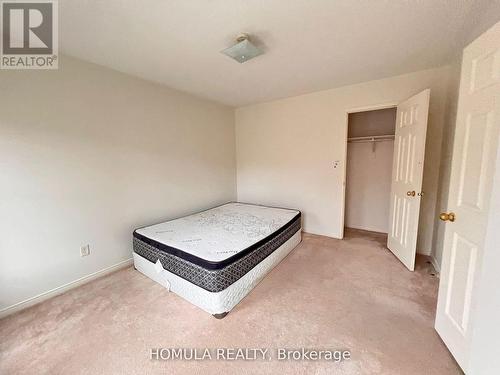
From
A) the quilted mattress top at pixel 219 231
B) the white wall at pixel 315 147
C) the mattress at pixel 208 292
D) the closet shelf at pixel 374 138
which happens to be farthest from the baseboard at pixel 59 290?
the closet shelf at pixel 374 138

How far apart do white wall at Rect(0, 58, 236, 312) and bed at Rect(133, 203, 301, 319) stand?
482 millimetres

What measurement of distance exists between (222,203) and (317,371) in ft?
10.3

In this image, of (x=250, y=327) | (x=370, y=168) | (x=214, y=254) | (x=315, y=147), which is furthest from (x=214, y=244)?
(x=370, y=168)

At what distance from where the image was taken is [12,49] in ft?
5.82

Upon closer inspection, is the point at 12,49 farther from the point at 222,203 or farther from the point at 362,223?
the point at 362,223

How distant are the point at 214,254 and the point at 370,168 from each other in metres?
3.21

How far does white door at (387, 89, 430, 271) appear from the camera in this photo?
2234mm

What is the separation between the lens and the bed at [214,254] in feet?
5.75

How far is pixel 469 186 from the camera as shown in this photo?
124 cm

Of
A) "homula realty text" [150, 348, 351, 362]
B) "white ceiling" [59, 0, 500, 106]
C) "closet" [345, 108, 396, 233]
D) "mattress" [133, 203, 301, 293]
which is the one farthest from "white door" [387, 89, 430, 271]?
"homula realty text" [150, 348, 351, 362]

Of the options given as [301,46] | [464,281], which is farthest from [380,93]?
[464,281]

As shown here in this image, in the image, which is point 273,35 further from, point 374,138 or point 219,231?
point 374,138

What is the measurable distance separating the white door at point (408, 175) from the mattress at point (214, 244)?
132 cm

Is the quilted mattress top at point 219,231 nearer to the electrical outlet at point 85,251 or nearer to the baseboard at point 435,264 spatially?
the electrical outlet at point 85,251
